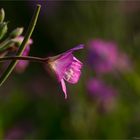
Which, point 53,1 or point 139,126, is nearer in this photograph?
point 139,126

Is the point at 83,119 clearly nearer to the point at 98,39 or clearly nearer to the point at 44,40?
the point at 98,39

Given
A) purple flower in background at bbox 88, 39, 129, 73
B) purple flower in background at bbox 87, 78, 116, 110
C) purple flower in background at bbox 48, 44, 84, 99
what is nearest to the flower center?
purple flower in background at bbox 48, 44, 84, 99

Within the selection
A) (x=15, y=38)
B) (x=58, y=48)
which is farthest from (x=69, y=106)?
(x=58, y=48)

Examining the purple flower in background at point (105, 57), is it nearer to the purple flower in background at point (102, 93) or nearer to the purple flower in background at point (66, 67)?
the purple flower in background at point (102, 93)

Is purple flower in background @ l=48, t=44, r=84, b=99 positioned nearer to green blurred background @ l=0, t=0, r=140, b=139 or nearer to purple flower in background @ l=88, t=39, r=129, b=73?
green blurred background @ l=0, t=0, r=140, b=139

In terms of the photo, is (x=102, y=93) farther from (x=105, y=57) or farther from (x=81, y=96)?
(x=105, y=57)
